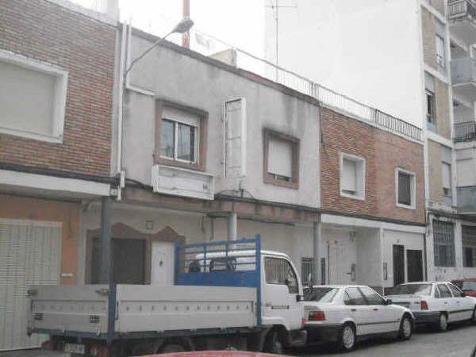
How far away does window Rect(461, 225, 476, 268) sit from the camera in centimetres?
2897

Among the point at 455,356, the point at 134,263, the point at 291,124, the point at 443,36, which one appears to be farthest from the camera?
the point at 443,36

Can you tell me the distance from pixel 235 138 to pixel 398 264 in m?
11.0

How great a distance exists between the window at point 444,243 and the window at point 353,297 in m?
13.1

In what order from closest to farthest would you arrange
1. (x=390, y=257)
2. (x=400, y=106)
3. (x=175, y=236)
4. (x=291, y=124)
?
(x=175, y=236) < (x=291, y=124) < (x=390, y=257) < (x=400, y=106)

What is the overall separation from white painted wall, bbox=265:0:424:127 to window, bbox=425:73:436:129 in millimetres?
1039

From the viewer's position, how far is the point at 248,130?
53.9 feet

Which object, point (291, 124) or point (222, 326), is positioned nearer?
point (222, 326)

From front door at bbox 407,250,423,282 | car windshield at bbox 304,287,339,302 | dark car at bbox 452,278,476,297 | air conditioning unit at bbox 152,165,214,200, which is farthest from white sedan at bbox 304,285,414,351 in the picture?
front door at bbox 407,250,423,282

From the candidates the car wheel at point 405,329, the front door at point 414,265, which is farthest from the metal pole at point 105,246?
the front door at point 414,265

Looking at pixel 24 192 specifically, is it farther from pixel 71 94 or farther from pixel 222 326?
pixel 222 326

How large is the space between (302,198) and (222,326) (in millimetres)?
9268

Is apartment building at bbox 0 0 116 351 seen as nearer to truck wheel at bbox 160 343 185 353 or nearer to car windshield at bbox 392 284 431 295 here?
truck wheel at bbox 160 343 185 353

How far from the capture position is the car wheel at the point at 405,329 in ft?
49.1

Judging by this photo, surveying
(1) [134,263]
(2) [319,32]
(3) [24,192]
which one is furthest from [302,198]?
(2) [319,32]
